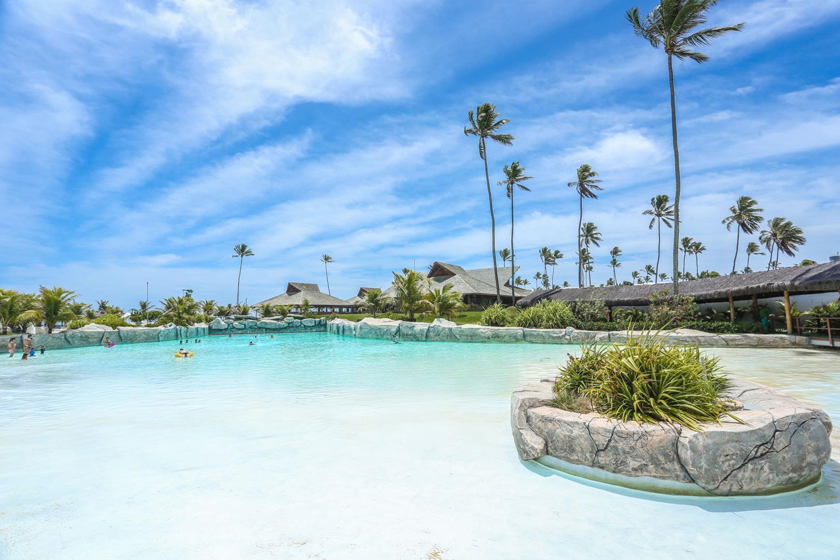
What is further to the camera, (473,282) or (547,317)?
(473,282)

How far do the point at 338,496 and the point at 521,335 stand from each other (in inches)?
753

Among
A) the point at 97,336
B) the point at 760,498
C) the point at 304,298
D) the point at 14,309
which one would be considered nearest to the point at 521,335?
the point at 760,498

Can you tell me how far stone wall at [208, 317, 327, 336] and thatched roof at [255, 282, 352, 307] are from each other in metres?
8.58

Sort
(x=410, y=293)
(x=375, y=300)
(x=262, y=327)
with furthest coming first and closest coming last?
(x=262, y=327) < (x=375, y=300) < (x=410, y=293)

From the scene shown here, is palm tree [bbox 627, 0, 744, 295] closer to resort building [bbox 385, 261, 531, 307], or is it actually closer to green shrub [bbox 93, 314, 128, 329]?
resort building [bbox 385, 261, 531, 307]

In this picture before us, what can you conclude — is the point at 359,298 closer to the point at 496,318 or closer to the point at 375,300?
the point at 375,300

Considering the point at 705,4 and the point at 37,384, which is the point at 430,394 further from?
the point at 705,4

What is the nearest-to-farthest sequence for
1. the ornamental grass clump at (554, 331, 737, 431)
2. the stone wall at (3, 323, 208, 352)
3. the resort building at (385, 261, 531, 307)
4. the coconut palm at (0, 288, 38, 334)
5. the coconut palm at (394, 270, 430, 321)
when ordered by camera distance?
1. the ornamental grass clump at (554, 331, 737, 431)
2. the coconut palm at (0, 288, 38, 334)
3. the stone wall at (3, 323, 208, 352)
4. the coconut palm at (394, 270, 430, 321)
5. the resort building at (385, 261, 531, 307)

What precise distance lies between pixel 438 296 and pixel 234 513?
89.1 feet

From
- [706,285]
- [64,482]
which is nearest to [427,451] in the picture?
[64,482]

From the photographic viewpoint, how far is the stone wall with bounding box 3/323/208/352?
2520cm

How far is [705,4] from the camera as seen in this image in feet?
58.2

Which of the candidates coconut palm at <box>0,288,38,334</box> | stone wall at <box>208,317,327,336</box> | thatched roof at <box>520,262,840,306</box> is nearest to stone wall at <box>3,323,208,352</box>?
coconut palm at <box>0,288,38,334</box>

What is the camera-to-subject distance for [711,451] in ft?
10.1
